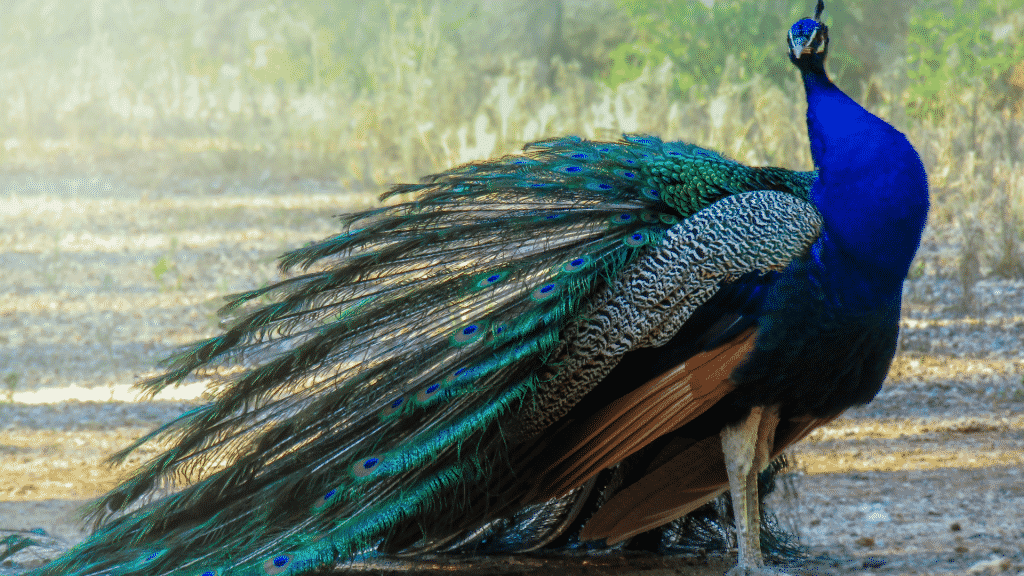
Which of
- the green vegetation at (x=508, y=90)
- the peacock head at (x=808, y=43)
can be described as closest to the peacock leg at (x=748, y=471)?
the peacock head at (x=808, y=43)

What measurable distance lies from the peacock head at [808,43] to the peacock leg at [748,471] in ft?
2.45

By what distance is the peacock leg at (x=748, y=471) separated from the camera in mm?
2295

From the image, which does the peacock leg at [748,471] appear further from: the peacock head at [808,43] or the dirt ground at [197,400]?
the peacock head at [808,43]

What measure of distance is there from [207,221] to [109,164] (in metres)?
2.31

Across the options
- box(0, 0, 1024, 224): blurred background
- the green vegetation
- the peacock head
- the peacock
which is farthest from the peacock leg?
the green vegetation

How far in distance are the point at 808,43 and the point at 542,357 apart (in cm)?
88

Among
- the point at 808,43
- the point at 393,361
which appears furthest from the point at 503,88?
the point at 393,361

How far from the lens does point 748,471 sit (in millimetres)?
2320

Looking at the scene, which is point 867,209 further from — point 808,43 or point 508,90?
point 508,90

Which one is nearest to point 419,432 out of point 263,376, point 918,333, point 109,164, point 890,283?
point 263,376

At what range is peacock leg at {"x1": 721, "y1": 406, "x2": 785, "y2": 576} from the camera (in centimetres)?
229

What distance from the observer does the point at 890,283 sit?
221cm

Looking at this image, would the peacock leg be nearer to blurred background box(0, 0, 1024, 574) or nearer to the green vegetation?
blurred background box(0, 0, 1024, 574)

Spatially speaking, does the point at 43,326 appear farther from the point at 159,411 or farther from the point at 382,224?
the point at 382,224
